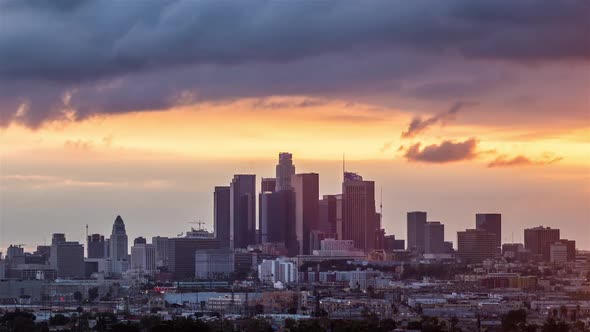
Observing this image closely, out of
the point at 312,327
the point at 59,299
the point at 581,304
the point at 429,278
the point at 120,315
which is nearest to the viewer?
the point at 312,327

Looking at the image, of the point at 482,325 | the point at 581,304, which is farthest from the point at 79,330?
the point at 581,304

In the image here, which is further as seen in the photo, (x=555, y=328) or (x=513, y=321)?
(x=513, y=321)

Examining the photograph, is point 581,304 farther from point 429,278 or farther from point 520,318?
point 429,278

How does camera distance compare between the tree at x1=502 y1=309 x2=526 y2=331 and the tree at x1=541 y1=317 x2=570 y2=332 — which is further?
the tree at x1=502 y1=309 x2=526 y2=331

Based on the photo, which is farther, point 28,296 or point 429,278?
point 429,278

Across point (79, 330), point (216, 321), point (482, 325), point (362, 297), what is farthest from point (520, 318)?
point (362, 297)

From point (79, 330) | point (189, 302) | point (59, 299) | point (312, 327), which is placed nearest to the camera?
point (312, 327)

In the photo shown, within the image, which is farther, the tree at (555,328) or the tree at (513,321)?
the tree at (513,321)

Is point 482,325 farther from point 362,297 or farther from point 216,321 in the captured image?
point 362,297

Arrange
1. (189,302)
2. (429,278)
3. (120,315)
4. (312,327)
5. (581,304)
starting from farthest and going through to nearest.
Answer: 1. (429,278)
2. (189,302)
3. (581,304)
4. (120,315)
5. (312,327)
